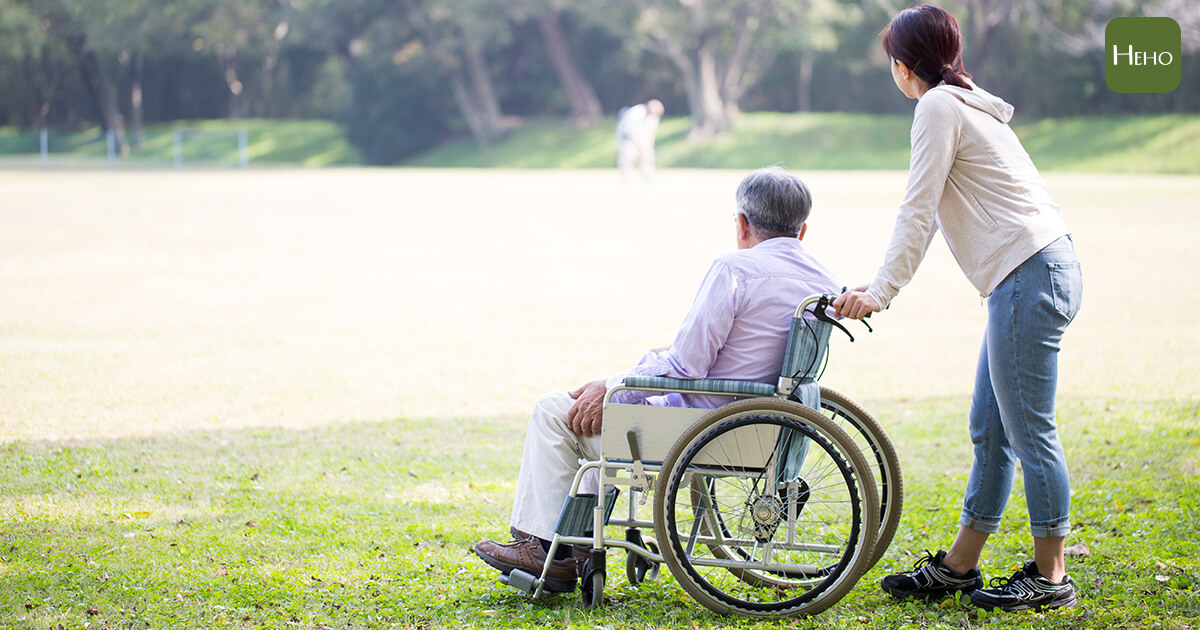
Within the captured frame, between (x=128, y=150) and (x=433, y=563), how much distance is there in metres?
50.5

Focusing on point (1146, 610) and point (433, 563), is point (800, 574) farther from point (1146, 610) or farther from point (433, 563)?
point (433, 563)

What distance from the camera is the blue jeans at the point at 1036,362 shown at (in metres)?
3.04

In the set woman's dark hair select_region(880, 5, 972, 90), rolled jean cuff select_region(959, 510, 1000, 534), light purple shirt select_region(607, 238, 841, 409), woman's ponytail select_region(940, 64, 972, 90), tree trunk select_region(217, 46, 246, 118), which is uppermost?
tree trunk select_region(217, 46, 246, 118)

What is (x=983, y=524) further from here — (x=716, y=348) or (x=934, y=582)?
(x=716, y=348)

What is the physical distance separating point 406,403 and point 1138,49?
9.77 metres

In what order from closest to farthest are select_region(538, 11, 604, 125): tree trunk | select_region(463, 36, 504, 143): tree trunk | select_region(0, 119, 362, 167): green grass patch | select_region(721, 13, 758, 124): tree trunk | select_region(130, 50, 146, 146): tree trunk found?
select_region(721, 13, 758, 124): tree trunk
select_region(463, 36, 504, 143): tree trunk
select_region(538, 11, 604, 125): tree trunk
select_region(0, 119, 362, 167): green grass patch
select_region(130, 50, 146, 146): tree trunk

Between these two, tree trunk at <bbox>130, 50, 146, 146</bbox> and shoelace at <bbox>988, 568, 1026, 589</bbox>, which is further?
tree trunk at <bbox>130, 50, 146, 146</bbox>

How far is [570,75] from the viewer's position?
4312 cm

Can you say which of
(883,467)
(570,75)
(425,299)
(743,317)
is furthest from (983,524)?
(570,75)

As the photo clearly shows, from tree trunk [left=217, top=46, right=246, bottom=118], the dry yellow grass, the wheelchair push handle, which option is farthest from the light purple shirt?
tree trunk [left=217, top=46, right=246, bottom=118]

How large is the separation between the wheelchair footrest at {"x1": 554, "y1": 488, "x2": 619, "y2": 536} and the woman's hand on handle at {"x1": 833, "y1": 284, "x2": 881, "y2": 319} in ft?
2.94

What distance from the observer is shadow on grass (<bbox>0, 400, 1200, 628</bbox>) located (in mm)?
3209

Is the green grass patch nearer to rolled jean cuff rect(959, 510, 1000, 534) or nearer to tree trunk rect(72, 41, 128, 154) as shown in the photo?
tree trunk rect(72, 41, 128, 154)

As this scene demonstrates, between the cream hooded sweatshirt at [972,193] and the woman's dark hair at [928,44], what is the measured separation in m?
0.06
